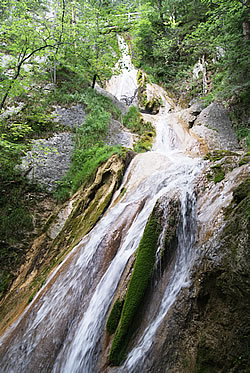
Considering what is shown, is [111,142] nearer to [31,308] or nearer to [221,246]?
[31,308]

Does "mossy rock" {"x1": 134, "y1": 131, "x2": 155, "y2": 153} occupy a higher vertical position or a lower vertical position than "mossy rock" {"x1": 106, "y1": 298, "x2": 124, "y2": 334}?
higher

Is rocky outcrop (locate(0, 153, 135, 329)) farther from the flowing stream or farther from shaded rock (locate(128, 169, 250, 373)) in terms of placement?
shaded rock (locate(128, 169, 250, 373))

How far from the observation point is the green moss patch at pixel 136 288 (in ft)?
8.61

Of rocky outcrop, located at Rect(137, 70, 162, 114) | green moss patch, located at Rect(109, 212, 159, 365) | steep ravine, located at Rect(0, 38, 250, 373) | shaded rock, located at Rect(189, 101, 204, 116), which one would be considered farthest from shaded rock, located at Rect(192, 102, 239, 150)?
green moss patch, located at Rect(109, 212, 159, 365)

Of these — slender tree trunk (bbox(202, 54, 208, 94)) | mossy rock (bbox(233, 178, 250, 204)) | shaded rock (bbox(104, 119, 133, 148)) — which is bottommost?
mossy rock (bbox(233, 178, 250, 204))

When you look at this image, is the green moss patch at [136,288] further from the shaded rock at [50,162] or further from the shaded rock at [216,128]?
the shaded rock at [216,128]

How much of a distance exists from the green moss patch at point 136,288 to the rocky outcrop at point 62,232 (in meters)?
2.56

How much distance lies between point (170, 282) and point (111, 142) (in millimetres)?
8377

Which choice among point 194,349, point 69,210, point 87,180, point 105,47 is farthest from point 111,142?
point 194,349

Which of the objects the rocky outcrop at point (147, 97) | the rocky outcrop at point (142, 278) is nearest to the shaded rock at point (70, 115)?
the rocky outcrop at point (147, 97)

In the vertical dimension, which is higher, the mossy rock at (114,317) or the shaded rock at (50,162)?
the shaded rock at (50,162)

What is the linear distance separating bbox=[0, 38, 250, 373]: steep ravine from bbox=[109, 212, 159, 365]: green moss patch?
0.04ft

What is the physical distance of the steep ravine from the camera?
7.04 feet

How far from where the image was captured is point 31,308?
14.0 ft
